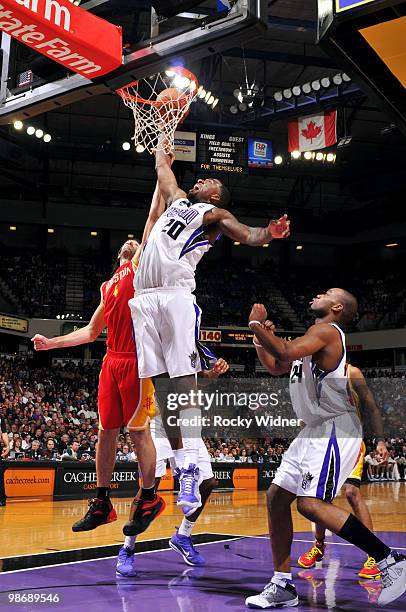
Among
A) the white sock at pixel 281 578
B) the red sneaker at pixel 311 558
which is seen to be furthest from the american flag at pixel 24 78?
the red sneaker at pixel 311 558

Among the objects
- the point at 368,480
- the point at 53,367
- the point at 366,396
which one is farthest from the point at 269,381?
the point at 366,396

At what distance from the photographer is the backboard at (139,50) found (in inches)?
187

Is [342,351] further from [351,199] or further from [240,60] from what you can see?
[351,199]

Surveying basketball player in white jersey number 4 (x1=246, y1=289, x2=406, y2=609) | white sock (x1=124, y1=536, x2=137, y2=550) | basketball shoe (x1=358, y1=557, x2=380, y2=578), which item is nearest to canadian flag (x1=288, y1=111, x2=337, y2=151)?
basketball player in white jersey number 4 (x1=246, y1=289, x2=406, y2=609)

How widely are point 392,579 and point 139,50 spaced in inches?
161

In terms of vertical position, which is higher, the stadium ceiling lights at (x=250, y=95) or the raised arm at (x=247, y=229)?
the stadium ceiling lights at (x=250, y=95)

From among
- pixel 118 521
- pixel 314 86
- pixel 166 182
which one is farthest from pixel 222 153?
pixel 166 182

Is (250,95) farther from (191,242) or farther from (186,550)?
(186,550)

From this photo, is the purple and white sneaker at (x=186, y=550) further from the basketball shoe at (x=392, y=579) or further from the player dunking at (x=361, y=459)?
the basketball shoe at (x=392, y=579)

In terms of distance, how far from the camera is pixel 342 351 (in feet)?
15.4

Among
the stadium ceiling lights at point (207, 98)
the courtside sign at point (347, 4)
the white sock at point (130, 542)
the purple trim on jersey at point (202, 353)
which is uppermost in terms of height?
the stadium ceiling lights at point (207, 98)

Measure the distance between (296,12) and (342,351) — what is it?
13368 mm

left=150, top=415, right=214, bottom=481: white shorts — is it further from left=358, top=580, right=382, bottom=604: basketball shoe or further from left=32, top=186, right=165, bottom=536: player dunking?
left=358, top=580, right=382, bottom=604: basketball shoe

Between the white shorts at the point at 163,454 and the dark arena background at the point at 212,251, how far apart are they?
149 millimetres
